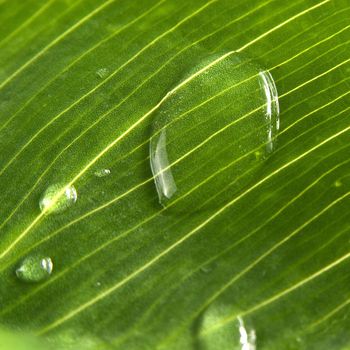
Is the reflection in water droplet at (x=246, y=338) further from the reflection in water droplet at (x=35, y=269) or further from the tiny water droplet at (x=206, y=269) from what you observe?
the reflection in water droplet at (x=35, y=269)

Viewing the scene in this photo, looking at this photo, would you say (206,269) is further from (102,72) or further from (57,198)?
(102,72)

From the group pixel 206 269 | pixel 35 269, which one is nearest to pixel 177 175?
pixel 206 269

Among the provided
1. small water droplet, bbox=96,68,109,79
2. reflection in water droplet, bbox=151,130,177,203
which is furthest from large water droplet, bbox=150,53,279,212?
small water droplet, bbox=96,68,109,79

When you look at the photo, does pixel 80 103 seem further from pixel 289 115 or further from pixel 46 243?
pixel 289 115

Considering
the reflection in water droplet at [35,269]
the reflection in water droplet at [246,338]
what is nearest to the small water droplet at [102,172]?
the reflection in water droplet at [35,269]

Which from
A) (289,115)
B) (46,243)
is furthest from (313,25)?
(46,243)

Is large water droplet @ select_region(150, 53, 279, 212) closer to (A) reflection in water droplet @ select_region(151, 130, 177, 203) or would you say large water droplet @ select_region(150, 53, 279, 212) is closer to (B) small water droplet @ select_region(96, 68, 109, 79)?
(A) reflection in water droplet @ select_region(151, 130, 177, 203)

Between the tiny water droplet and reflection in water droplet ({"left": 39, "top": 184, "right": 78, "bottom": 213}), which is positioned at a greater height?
reflection in water droplet ({"left": 39, "top": 184, "right": 78, "bottom": 213})

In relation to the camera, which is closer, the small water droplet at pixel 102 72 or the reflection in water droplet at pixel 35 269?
the reflection in water droplet at pixel 35 269
